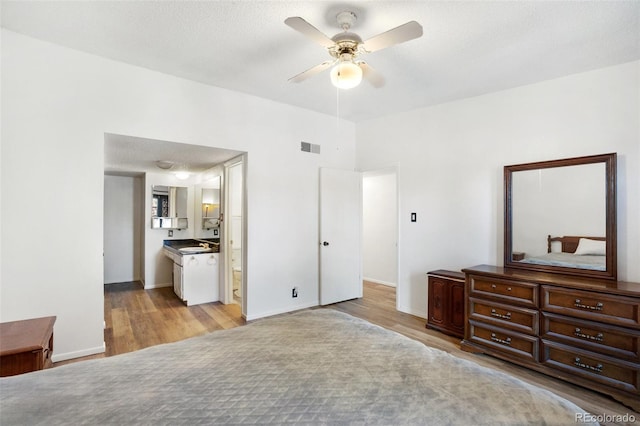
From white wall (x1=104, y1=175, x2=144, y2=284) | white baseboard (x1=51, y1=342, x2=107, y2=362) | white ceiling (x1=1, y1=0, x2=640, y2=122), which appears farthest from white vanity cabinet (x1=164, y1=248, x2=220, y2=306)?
white ceiling (x1=1, y1=0, x2=640, y2=122)

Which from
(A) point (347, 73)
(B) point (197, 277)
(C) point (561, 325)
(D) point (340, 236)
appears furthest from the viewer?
(D) point (340, 236)

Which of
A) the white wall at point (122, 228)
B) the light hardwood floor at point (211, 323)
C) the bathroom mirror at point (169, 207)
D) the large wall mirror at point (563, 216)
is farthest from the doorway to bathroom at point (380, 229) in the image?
the white wall at point (122, 228)

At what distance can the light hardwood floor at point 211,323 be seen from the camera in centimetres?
231

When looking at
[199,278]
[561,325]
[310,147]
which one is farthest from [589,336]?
[199,278]

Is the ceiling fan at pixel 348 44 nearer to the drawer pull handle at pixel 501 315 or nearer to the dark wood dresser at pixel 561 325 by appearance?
the dark wood dresser at pixel 561 325

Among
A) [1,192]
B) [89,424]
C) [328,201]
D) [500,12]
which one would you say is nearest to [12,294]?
[1,192]

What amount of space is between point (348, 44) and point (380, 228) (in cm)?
424

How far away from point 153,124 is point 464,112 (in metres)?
3.52

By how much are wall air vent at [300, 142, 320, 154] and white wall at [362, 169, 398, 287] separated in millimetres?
1609

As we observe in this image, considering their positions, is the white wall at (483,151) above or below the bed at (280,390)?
above

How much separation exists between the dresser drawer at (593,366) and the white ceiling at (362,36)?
96.1 inches

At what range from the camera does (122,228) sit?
19.8 feet

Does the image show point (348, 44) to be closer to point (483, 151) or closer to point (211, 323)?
point (483, 151)

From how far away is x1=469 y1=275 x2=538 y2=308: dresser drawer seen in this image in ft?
8.45
